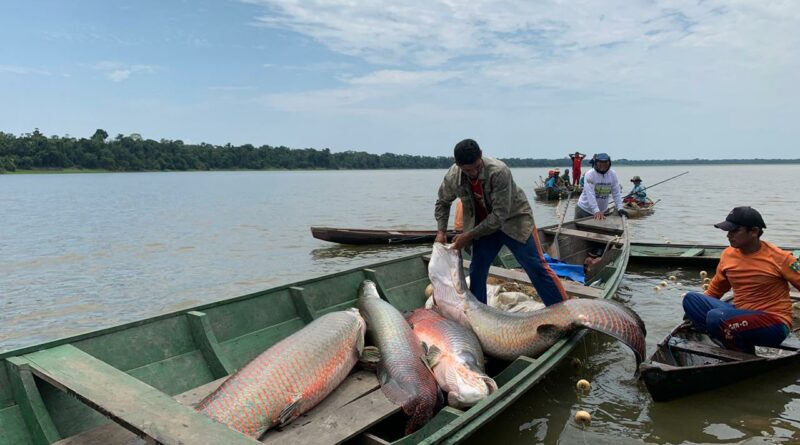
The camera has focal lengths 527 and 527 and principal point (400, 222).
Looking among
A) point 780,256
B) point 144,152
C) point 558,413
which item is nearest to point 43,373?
point 558,413

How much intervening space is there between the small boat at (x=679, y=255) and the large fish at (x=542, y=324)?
7056mm

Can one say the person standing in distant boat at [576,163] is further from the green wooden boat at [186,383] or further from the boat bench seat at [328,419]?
the boat bench seat at [328,419]

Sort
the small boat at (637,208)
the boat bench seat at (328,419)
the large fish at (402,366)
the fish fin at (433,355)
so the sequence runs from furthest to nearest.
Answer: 1. the small boat at (637,208)
2. the fish fin at (433,355)
3. the large fish at (402,366)
4. the boat bench seat at (328,419)

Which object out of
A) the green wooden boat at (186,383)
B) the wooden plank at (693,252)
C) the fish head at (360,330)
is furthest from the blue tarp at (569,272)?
the wooden plank at (693,252)

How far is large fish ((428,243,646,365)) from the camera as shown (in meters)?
5.09

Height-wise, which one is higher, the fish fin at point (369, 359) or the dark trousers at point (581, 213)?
the dark trousers at point (581, 213)

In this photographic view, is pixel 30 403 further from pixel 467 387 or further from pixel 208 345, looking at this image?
pixel 467 387

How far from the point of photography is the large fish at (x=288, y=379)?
3.75 metres

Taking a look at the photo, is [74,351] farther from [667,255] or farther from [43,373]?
[667,255]

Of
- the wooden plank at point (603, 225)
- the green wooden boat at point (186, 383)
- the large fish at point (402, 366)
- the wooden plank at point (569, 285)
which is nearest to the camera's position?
the green wooden boat at point (186, 383)

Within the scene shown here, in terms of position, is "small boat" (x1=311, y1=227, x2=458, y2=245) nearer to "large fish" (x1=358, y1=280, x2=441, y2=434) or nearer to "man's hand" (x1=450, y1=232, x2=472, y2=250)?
"man's hand" (x1=450, y1=232, x2=472, y2=250)

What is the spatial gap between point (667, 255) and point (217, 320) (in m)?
10.00

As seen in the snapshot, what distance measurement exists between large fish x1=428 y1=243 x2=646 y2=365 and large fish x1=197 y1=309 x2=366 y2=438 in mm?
1343

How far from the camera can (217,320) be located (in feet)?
17.4
